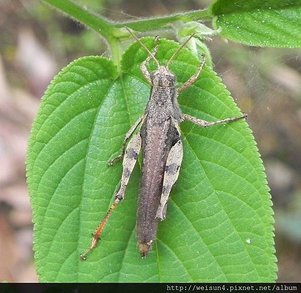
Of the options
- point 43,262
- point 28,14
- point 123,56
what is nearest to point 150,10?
point 28,14

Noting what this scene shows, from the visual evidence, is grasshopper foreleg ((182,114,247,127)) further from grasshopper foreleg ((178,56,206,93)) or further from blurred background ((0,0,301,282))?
blurred background ((0,0,301,282))

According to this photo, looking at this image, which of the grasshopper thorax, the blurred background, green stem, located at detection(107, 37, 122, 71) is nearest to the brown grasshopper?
Result: the grasshopper thorax

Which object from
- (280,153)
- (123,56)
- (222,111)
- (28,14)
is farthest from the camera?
(28,14)

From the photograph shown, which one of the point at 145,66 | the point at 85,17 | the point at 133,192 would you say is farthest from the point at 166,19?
the point at 133,192

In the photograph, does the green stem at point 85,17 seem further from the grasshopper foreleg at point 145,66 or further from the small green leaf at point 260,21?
the small green leaf at point 260,21

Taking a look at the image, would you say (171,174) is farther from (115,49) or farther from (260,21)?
(260,21)
